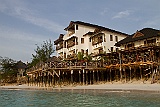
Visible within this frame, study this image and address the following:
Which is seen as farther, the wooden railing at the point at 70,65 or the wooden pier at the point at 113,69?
the wooden railing at the point at 70,65

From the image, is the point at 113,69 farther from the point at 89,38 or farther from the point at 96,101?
the point at 96,101

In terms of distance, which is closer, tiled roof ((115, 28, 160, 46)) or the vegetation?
tiled roof ((115, 28, 160, 46))

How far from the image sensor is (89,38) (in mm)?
50000

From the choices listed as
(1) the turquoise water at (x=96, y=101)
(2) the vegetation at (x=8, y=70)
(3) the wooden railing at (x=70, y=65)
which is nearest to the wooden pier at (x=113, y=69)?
(3) the wooden railing at (x=70, y=65)

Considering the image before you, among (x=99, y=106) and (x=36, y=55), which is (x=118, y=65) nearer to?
(x=99, y=106)

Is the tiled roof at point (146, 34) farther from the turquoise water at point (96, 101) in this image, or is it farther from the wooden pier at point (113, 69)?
the turquoise water at point (96, 101)

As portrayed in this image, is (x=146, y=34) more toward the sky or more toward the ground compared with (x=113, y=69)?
more toward the sky

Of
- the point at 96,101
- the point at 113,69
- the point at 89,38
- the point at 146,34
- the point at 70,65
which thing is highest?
the point at 89,38

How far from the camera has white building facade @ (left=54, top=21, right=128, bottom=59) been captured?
46344 millimetres

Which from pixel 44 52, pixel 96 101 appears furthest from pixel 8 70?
pixel 96 101

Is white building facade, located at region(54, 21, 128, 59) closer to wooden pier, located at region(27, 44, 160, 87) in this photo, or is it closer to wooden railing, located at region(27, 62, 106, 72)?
wooden pier, located at region(27, 44, 160, 87)

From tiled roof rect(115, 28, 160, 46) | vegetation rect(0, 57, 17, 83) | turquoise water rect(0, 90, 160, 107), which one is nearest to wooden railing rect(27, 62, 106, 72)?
tiled roof rect(115, 28, 160, 46)

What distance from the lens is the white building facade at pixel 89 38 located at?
46344mm


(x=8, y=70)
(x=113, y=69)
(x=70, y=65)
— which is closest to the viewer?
(x=70, y=65)
